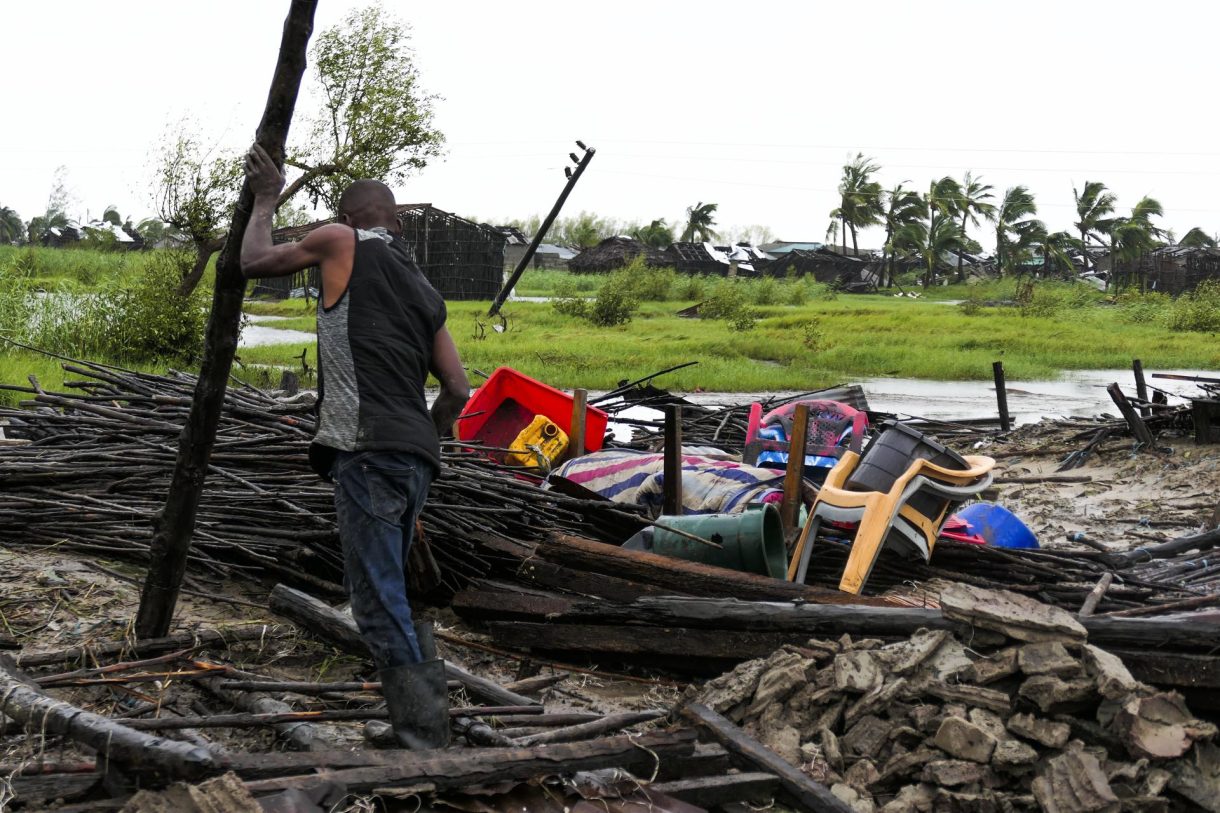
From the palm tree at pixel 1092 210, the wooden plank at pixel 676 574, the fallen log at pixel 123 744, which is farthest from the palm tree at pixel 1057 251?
the fallen log at pixel 123 744

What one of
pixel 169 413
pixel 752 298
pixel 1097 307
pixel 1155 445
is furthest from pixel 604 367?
pixel 1097 307

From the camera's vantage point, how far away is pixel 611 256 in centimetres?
6469

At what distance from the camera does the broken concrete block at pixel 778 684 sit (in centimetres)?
400

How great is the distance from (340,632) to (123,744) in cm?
168

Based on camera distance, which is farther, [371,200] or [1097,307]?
[1097,307]

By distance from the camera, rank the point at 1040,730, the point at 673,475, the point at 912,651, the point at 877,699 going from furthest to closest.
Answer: the point at 673,475 < the point at 912,651 < the point at 877,699 < the point at 1040,730

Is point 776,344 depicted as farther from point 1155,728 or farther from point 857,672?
point 1155,728

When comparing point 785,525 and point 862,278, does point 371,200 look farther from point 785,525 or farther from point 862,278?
point 862,278

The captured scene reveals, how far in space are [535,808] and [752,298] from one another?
49.1 metres

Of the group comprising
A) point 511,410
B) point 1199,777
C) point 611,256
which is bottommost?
point 1199,777

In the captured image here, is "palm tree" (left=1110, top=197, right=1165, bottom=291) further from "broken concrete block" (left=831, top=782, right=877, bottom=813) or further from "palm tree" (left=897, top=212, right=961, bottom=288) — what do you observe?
"broken concrete block" (left=831, top=782, right=877, bottom=813)

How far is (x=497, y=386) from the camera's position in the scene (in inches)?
344

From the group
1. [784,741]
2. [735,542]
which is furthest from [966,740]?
[735,542]

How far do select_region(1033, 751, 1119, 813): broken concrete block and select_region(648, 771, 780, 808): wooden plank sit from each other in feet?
2.73
